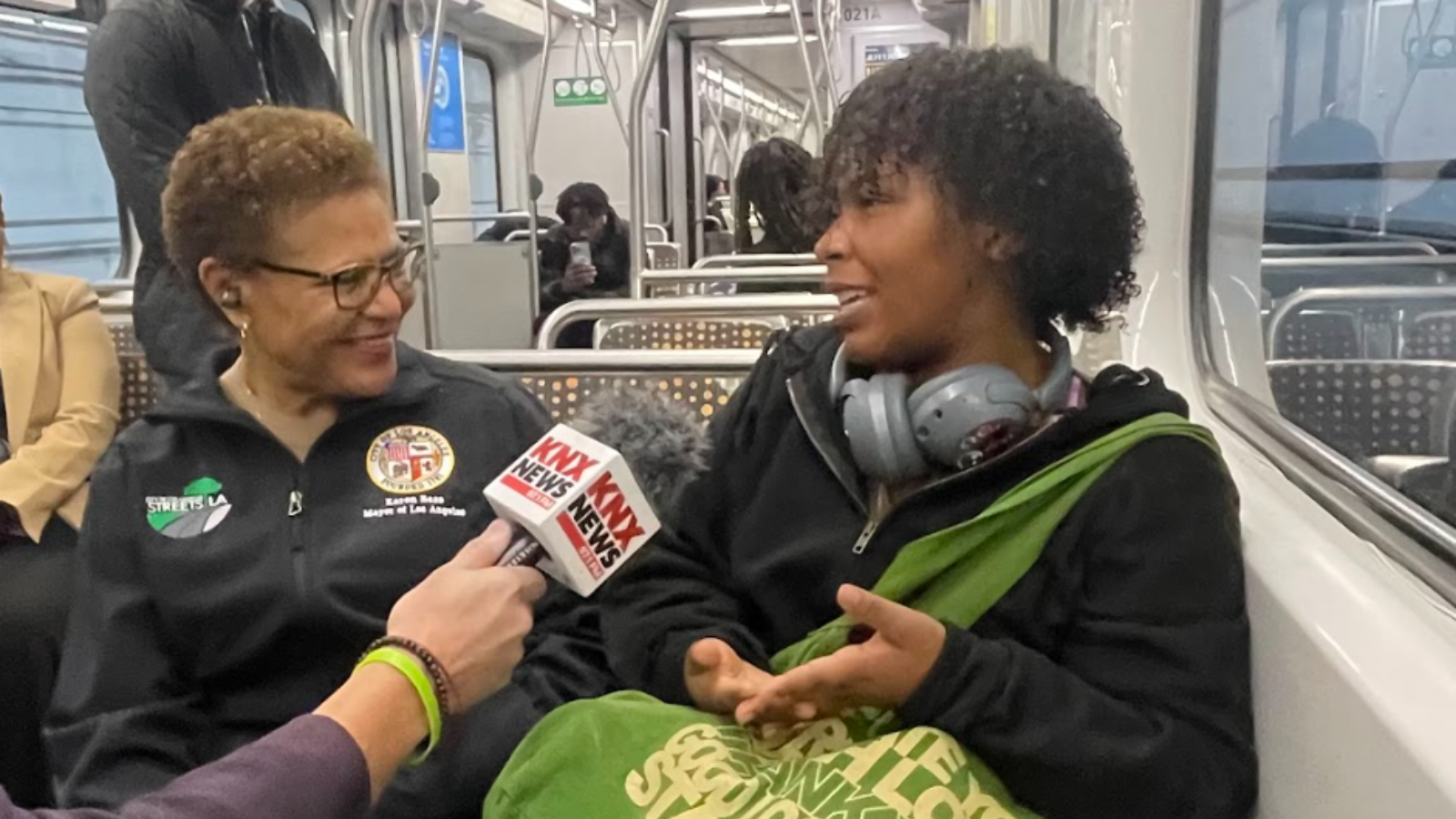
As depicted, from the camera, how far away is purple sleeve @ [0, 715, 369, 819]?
78cm

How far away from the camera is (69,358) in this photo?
2244 millimetres

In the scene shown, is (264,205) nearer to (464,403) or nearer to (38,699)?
(464,403)

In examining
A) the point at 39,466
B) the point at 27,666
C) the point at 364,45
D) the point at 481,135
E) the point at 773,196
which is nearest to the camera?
the point at 27,666

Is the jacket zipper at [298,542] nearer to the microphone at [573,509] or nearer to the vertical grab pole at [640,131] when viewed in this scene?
the microphone at [573,509]

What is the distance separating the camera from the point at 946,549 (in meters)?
1.04

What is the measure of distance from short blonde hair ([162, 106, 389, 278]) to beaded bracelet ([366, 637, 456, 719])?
0.55m

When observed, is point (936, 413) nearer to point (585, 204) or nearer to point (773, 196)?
point (773, 196)

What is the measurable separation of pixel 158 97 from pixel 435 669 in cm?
167

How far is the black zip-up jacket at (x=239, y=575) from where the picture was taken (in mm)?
1277

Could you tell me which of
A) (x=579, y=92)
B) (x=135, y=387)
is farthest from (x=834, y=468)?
(x=579, y=92)

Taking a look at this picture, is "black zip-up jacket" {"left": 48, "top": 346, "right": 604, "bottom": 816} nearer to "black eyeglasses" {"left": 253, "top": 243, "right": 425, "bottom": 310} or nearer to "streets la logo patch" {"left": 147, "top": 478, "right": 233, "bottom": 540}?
"streets la logo patch" {"left": 147, "top": 478, "right": 233, "bottom": 540}

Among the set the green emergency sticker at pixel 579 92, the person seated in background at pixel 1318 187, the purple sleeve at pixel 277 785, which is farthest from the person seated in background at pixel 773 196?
the green emergency sticker at pixel 579 92

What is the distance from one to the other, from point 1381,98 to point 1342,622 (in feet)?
2.99

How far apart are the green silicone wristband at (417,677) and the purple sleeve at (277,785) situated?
0.08 metres
